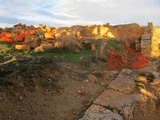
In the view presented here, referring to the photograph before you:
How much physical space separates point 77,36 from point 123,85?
7.11 meters

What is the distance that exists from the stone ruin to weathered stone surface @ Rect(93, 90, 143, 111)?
15.3 feet

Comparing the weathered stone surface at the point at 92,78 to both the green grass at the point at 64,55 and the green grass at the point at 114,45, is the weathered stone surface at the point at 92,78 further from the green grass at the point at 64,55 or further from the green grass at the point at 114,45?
the green grass at the point at 114,45

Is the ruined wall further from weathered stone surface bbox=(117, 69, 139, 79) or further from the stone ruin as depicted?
weathered stone surface bbox=(117, 69, 139, 79)

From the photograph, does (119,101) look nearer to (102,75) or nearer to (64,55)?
(102,75)

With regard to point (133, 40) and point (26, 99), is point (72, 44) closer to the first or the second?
point (26, 99)

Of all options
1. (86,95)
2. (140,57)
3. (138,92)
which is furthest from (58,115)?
(140,57)

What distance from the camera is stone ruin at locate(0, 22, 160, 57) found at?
1078cm

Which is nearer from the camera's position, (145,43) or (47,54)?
(47,54)

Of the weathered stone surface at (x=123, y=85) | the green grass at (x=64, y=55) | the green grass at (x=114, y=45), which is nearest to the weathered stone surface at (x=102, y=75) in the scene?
the weathered stone surface at (x=123, y=85)

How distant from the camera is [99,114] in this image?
4836 millimetres

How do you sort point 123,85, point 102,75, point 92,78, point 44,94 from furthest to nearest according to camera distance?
point 102,75 < point 92,78 < point 123,85 < point 44,94

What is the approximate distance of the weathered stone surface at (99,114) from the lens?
15.5 ft

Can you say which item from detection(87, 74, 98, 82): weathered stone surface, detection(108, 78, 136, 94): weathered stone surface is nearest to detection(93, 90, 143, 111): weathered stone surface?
detection(108, 78, 136, 94): weathered stone surface

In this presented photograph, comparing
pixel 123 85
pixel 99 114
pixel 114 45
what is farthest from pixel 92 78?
pixel 114 45
